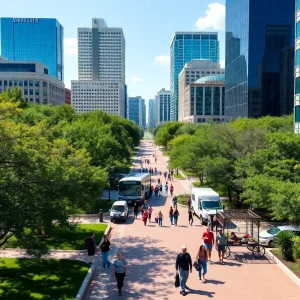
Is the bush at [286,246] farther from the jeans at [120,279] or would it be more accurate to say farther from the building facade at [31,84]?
the building facade at [31,84]

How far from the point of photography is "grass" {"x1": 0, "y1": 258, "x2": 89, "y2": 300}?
1427 cm

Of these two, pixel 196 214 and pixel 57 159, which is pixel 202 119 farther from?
pixel 57 159

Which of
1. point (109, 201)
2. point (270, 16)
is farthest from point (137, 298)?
point (270, 16)

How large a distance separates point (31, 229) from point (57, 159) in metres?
6.44

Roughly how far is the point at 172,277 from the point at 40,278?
18.1ft

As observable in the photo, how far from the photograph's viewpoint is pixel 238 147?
33.7 m

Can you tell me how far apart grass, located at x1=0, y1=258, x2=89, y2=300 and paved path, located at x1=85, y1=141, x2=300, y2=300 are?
859mm

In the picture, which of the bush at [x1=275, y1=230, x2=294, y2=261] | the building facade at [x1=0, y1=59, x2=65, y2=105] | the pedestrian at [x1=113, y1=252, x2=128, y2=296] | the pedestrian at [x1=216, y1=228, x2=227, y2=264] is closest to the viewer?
the pedestrian at [x1=113, y1=252, x2=128, y2=296]

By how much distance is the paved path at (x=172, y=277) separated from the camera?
565 inches

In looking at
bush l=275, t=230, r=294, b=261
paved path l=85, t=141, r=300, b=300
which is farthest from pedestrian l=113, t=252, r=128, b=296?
bush l=275, t=230, r=294, b=261

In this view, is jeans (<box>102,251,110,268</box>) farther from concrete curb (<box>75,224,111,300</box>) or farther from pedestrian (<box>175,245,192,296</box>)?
pedestrian (<box>175,245,192,296</box>)

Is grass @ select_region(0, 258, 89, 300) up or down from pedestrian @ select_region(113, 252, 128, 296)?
down

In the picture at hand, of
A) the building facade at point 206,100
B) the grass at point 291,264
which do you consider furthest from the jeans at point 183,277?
the building facade at point 206,100

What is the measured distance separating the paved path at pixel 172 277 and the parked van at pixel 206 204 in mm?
3030
